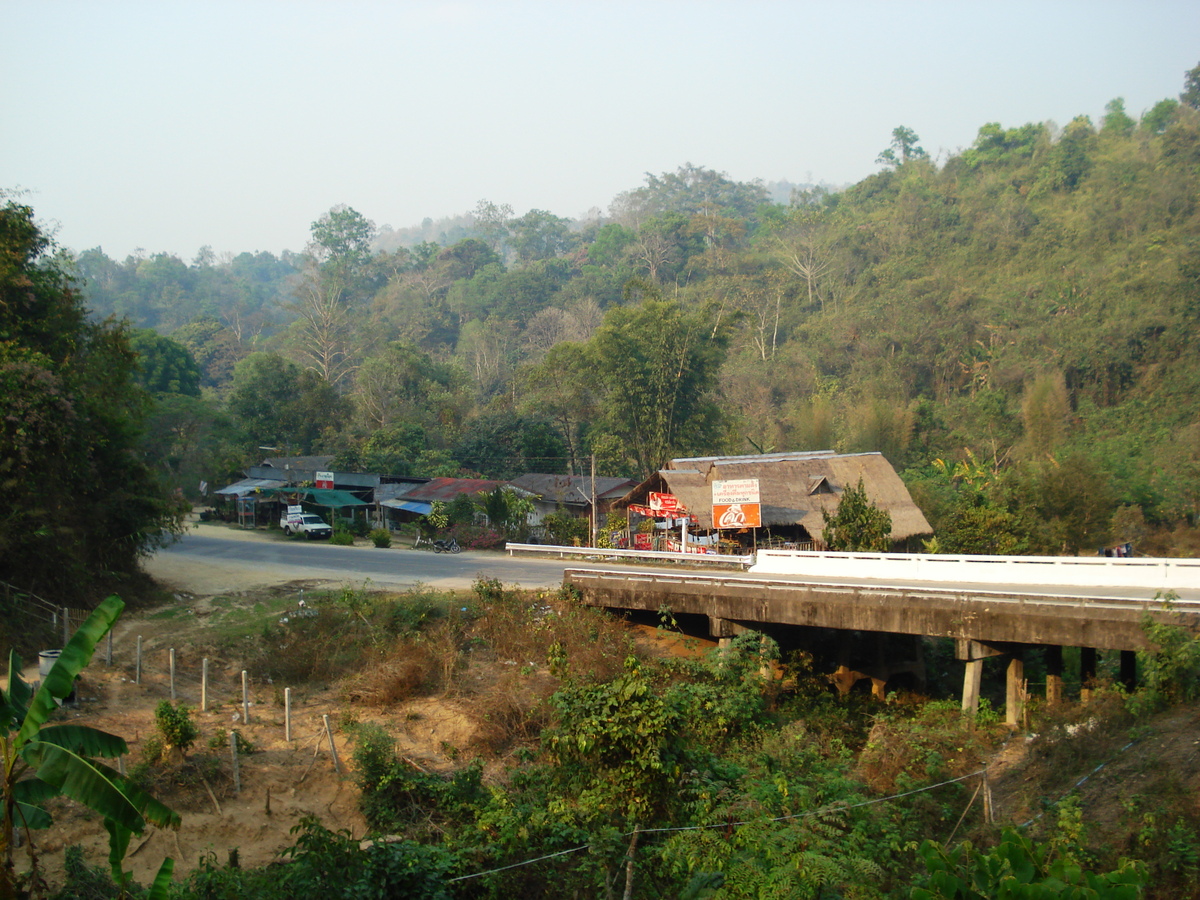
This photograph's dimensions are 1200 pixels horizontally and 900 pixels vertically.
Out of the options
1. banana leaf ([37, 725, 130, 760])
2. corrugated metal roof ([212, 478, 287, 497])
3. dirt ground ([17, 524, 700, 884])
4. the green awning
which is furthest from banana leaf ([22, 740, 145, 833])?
corrugated metal roof ([212, 478, 287, 497])

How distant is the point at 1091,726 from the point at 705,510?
1694 cm

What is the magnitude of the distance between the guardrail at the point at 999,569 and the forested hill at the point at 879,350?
10673 mm

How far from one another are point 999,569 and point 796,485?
1427 cm

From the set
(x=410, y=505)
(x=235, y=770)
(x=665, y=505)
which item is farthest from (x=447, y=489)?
(x=235, y=770)

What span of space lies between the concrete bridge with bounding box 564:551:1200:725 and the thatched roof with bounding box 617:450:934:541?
8.98 metres

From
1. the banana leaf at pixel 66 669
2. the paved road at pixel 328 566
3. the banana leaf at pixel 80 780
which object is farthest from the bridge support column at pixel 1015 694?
the banana leaf at pixel 66 669

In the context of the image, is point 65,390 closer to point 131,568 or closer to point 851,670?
point 131,568

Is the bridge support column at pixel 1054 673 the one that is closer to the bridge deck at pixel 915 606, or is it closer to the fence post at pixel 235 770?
the bridge deck at pixel 915 606

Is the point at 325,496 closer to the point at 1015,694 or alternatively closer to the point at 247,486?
the point at 247,486

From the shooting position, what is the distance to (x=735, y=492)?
26.8 m

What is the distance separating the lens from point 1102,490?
3638 centimetres

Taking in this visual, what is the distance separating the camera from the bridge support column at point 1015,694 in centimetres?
1644

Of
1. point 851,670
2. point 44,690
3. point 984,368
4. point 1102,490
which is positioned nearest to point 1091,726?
point 851,670

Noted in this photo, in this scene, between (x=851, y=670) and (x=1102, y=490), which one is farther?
(x=1102, y=490)
